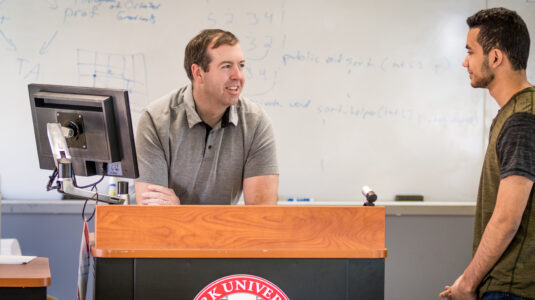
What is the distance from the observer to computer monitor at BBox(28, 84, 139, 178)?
6.04 ft

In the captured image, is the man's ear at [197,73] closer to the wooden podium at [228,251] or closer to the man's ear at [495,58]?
the wooden podium at [228,251]

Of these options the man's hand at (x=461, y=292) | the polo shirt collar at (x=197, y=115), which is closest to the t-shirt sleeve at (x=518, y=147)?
the man's hand at (x=461, y=292)

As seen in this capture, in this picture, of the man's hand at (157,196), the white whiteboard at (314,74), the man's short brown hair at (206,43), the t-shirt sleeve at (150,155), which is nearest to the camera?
the man's hand at (157,196)

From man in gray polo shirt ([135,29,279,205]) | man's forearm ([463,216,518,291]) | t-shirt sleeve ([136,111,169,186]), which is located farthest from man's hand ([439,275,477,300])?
t-shirt sleeve ([136,111,169,186])

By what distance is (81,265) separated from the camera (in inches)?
74.7

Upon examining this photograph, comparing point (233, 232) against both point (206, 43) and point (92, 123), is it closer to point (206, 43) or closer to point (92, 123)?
point (92, 123)

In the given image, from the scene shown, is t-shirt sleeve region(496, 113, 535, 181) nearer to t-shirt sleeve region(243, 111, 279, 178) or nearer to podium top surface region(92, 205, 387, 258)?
podium top surface region(92, 205, 387, 258)

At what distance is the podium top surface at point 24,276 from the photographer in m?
1.66

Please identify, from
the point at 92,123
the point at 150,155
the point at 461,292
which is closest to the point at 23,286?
the point at 92,123

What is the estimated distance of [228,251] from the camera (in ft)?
5.51

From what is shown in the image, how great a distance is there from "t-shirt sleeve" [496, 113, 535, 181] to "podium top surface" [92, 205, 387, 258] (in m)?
0.44

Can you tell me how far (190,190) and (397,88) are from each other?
5.19 feet

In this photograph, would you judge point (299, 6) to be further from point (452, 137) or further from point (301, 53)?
point (452, 137)

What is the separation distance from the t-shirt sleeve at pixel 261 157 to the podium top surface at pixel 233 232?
29.4 inches
